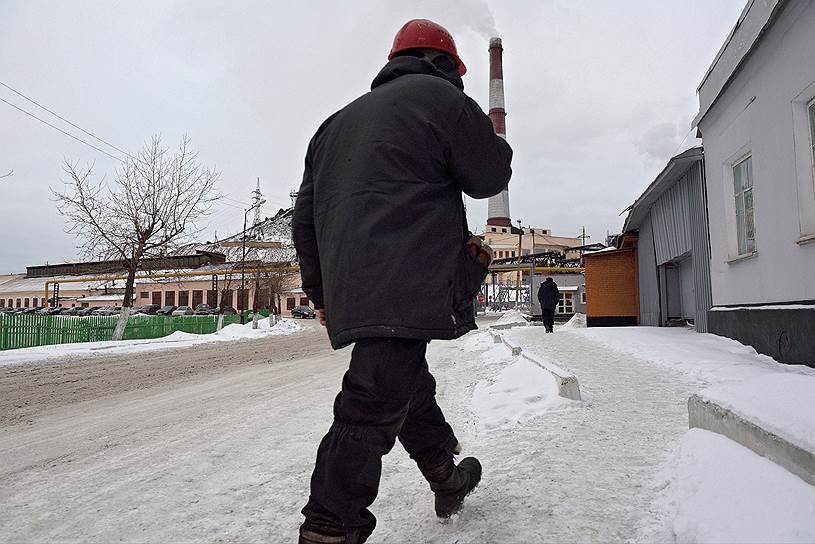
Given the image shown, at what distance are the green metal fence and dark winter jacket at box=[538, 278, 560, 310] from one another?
52.8 ft

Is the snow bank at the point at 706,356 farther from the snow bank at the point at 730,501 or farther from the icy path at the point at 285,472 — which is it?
the snow bank at the point at 730,501

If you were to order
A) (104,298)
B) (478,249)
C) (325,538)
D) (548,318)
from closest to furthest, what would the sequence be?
(325,538)
(478,249)
(548,318)
(104,298)

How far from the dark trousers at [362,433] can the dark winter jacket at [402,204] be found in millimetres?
82

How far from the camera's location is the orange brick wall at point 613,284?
59.3 ft

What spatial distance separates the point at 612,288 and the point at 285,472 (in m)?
17.3

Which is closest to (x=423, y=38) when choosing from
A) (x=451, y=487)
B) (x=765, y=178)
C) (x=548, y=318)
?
(x=451, y=487)

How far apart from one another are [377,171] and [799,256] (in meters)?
6.04

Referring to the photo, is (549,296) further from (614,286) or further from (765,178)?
(765,178)

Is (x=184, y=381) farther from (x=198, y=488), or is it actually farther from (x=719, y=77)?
(x=719, y=77)

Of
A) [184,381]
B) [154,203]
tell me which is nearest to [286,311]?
Answer: [154,203]

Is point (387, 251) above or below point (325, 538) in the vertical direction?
above

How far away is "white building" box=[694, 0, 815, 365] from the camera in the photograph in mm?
5758

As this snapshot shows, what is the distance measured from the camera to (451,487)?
2.00m

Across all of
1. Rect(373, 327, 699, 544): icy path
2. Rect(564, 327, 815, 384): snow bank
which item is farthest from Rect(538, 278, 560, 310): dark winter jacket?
Rect(373, 327, 699, 544): icy path
